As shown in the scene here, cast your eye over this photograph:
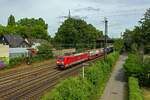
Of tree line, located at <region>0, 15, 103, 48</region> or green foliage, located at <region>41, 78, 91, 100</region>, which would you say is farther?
tree line, located at <region>0, 15, 103, 48</region>

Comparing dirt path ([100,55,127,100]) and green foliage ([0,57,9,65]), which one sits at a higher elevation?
green foliage ([0,57,9,65])

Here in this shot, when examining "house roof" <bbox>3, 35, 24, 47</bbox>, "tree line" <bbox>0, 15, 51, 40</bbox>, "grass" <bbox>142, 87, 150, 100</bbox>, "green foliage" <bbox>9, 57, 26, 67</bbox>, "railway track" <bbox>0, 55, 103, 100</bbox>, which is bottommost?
"grass" <bbox>142, 87, 150, 100</bbox>

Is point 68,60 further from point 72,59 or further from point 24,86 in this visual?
point 24,86

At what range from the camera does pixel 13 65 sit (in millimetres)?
50406

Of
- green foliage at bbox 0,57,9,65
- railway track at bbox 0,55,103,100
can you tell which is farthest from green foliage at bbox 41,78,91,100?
green foliage at bbox 0,57,9,65

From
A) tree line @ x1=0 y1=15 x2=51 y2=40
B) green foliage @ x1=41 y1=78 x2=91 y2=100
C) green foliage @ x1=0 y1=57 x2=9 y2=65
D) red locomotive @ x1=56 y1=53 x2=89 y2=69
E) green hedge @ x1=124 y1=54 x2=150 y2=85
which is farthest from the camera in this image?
tree line @ x1=0 y1=15 x2=51 y2=40

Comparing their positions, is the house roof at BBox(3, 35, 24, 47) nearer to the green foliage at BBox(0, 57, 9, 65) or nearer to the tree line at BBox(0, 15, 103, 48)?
the tree line at BBox(0, 15, 103, 48)

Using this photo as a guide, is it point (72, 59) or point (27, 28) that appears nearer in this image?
point (72, 59)

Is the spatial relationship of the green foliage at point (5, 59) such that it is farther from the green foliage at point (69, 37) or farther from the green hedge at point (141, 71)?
the green foliage at point (69, 37)

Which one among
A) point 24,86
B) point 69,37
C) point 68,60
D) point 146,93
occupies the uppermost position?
point 69,37

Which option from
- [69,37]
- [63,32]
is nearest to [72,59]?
[69,37]

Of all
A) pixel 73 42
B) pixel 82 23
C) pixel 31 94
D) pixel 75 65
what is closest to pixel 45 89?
pixel 31 94

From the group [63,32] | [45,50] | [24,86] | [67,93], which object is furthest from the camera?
[63,32]

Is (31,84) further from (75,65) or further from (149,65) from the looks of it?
(75,65)
